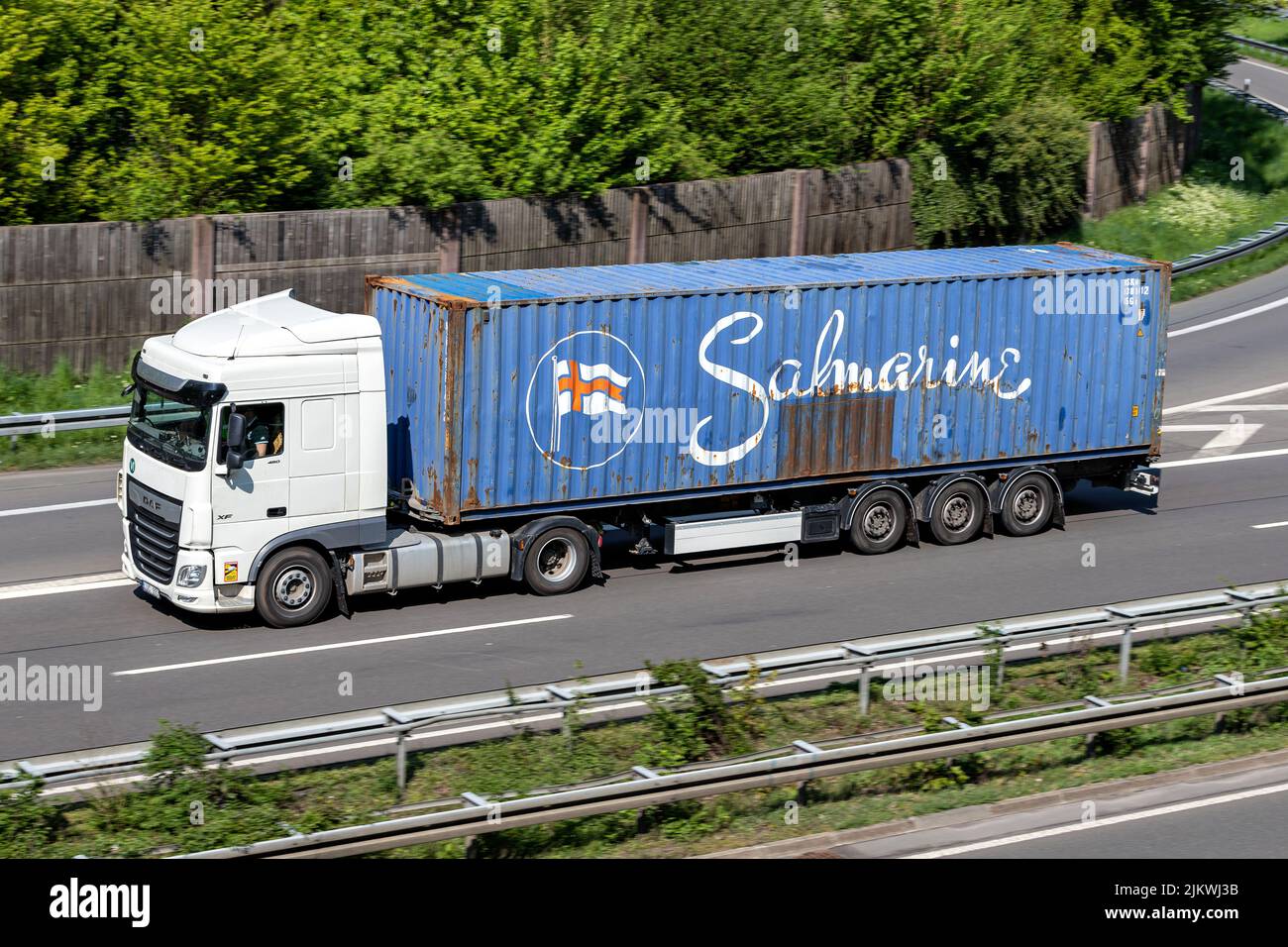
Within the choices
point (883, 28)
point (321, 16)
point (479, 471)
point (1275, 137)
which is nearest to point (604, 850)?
point (479, 471)

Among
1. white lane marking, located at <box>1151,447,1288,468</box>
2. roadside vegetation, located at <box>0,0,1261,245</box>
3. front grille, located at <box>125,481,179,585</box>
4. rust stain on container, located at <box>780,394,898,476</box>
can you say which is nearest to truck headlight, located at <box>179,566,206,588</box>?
front grille, located at <box>125,481,179,585</box>

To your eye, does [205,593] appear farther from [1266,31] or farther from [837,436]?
[1266,31]

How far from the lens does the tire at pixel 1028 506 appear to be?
2177 cm

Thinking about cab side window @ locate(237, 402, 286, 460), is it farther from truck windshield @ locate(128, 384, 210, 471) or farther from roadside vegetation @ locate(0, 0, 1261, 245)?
roadside vegetation @ locate(0, 0, 1261, 245)

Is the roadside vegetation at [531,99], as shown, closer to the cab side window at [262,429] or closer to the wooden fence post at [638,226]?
the wooden fence post at [638,226]

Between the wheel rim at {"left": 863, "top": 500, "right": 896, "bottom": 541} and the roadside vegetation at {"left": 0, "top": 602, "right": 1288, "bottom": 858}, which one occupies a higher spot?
the wheel rim at {"left": 863, "top": 500, "right": 896, "bottom": 541}

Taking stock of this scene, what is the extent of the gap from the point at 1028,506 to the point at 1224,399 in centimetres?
928

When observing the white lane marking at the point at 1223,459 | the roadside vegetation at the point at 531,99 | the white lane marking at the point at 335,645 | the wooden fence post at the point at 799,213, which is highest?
the roadside vegetation at the point at 531,99

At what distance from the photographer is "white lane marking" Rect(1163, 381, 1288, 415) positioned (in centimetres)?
2870

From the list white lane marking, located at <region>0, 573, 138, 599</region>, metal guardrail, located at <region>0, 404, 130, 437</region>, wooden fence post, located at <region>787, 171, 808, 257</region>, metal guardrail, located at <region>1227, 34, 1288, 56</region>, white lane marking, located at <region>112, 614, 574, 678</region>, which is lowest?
white lane marking, located at <region>112, 614, 574, 678</region>

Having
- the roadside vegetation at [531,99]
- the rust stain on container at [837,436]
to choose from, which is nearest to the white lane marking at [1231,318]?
the roadside vegetation at [531,99]

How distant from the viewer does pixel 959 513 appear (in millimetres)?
21547

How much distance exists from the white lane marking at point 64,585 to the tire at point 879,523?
8823mm

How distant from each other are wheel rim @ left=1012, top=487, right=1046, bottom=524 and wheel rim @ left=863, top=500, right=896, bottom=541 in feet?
6.33
